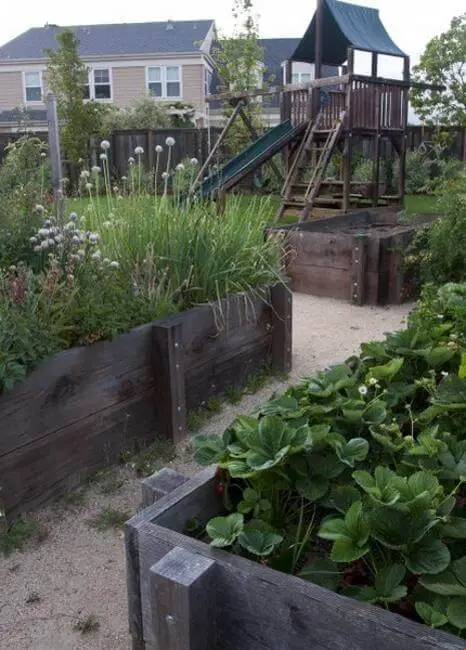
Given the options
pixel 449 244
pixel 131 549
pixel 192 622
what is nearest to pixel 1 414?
pixel 131 549

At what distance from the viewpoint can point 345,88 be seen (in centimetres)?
1016

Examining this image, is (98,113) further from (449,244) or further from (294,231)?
(449,244)

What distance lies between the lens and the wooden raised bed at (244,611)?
1.16 meters

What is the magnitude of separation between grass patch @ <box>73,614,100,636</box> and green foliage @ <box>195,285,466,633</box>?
0.82m

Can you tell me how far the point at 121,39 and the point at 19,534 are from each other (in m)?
32.6

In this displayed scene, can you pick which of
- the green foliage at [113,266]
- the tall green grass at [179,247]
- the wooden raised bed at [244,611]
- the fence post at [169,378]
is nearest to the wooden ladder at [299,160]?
the green foliage at [113,266]

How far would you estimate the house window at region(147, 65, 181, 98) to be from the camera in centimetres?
3002

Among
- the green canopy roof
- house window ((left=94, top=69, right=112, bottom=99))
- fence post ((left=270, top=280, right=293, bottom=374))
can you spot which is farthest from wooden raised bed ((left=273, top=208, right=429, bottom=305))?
house window ((left=94, top=69, right=112, bottom=99))

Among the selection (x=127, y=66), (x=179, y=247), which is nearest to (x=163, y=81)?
(x=127, y=66)

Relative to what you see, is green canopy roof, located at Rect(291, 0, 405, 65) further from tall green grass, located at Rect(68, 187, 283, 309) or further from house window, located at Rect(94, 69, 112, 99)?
house window, located at Rect(94, 69, 112, 99)

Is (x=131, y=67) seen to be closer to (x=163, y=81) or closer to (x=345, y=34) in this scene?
(x=163, y=81)

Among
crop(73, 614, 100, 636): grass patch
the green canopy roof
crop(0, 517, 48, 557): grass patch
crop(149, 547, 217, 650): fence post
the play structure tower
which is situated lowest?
crop(73, 614, 100, 636): grass patch

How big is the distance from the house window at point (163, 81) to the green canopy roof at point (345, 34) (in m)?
17.6

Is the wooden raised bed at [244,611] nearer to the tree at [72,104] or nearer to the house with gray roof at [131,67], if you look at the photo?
the tree at [72,104]
